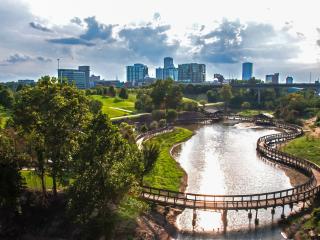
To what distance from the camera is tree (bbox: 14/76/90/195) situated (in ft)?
124

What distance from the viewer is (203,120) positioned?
13175cm

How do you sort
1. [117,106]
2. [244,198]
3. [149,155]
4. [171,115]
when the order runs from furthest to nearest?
[117,106]
[171,115]
[244,198]
[149,155]

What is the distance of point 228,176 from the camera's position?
60281 mm

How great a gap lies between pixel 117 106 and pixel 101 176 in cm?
10331

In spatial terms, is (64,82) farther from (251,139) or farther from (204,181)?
(251,139)

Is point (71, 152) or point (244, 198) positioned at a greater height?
point (71, 152)

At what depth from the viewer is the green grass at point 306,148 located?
6894cm

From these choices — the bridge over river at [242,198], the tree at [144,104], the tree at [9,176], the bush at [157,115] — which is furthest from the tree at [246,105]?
the tree at [9,176]

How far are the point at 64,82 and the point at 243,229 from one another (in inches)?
1001

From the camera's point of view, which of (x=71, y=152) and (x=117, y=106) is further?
(x=117, y=106)

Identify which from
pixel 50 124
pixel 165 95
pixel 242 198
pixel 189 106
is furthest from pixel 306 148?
pixel 189 106

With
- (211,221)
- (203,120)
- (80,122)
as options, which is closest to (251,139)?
(203,120)

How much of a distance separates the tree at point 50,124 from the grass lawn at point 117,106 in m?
74.7

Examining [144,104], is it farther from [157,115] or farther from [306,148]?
[306,148]
